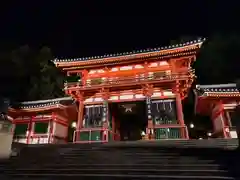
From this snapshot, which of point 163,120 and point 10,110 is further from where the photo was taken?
point 10,110

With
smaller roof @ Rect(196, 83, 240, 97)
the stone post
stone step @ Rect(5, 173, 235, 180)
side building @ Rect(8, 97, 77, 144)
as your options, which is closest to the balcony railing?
smaller roof @ Rect(196, 83, 240, 97)

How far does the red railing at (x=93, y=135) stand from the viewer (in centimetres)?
1602

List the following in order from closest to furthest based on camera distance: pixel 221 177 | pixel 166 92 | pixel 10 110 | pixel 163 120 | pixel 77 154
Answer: pixel 221 177, pixel 77 154, pixel 163 120, pixel 166 92, pixel 10 110

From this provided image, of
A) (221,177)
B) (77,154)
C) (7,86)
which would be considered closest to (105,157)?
(77,154)

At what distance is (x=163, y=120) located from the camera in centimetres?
1586

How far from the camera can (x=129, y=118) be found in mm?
22125

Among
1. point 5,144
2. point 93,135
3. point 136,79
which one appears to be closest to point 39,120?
point 93,135

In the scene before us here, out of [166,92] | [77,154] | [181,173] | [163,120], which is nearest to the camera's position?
[181,173]

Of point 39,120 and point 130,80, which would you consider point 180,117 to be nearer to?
point 130,80

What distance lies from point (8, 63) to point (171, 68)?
94.9 ft

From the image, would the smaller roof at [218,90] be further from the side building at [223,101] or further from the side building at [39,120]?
the side building at [39,120]

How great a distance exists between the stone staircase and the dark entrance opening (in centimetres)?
978

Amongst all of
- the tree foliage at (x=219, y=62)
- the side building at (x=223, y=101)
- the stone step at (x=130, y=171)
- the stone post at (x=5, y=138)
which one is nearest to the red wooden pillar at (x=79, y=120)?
the stone post at (x=5, y=138)

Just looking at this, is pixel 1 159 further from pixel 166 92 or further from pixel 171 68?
pixel 171 68
